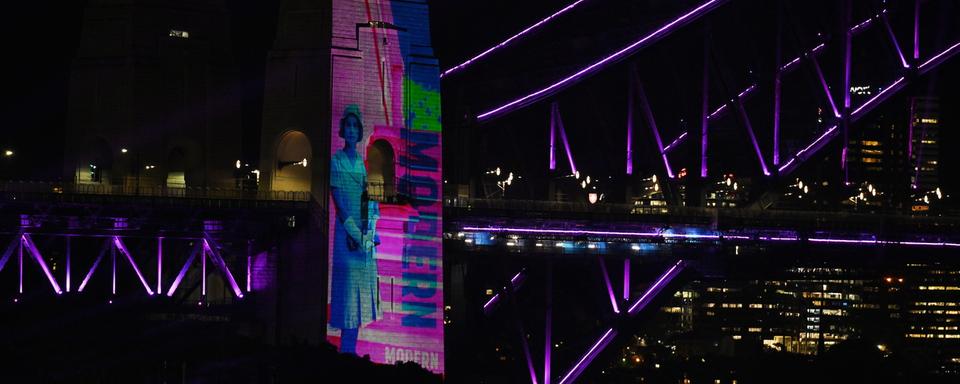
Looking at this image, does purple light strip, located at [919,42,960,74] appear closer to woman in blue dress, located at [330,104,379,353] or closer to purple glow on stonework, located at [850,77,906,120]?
purple glow on stonework, located at [850,77,906,120]

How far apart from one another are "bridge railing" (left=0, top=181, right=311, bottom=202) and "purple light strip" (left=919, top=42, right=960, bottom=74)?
39847 mm

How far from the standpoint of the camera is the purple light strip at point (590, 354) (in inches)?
3585

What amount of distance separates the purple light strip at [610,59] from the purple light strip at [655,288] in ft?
29.6

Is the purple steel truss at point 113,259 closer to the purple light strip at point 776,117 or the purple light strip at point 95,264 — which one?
the purple light strip at point 95,264

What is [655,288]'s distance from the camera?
93.4 metres

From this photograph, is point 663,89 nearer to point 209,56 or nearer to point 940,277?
point 209,56

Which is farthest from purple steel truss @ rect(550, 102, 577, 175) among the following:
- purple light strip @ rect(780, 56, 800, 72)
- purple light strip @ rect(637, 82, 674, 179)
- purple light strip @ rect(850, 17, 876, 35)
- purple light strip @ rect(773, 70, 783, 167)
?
purple light strip @ rect(850, 17, 876, 35)

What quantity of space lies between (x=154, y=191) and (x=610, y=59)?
2387 centimetres

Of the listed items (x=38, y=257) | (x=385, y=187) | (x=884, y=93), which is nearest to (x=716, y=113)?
(x=884, y=93)

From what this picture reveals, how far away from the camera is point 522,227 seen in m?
89.6

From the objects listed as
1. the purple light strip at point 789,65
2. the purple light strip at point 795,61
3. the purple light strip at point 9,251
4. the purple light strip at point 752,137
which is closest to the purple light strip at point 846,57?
the purple light strip at point 795,61

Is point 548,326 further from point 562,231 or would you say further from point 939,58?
point 939,58

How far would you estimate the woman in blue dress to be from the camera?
78.6m

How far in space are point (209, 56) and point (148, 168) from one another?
17.7 feet
